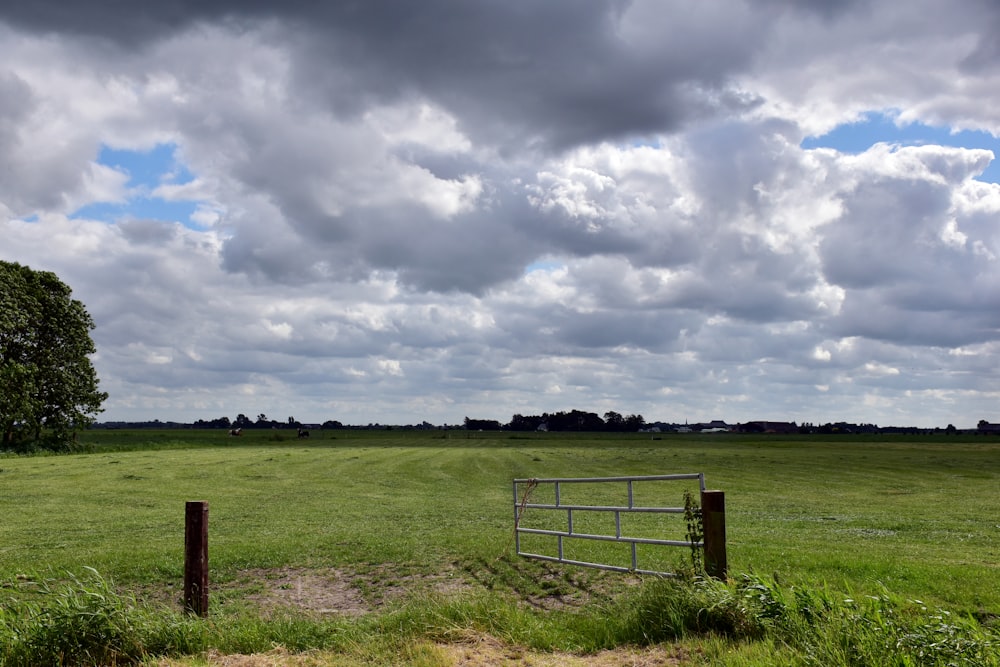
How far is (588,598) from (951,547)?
33.8 feet

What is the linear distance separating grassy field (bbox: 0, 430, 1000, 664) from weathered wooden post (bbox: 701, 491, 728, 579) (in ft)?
1.62

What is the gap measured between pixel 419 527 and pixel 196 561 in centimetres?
1061

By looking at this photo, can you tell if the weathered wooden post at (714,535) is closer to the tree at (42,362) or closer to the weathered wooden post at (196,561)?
the weathered wooden post at (196,561)

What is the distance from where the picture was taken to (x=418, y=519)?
22719 mm

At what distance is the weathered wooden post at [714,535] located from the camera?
968 cm

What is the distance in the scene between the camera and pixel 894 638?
24.1ft

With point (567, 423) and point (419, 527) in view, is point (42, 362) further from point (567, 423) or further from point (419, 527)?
point (567, 423)

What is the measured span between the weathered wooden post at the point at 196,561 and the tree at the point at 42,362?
48588 mm

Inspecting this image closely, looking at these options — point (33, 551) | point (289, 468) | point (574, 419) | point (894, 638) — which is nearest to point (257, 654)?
point (894, 638)

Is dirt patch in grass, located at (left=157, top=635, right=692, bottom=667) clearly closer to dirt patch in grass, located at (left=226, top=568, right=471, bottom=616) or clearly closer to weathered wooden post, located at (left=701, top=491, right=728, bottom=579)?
weathered wooden post, located at (left=701, top=491, right=728, bottom=579)

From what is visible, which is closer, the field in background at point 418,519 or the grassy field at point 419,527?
the grassy field at point 419,527

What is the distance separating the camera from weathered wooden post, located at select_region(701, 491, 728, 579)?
9.68m

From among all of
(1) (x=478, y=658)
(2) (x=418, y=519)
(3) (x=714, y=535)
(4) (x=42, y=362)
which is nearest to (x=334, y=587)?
(1) (x=478, y=658)

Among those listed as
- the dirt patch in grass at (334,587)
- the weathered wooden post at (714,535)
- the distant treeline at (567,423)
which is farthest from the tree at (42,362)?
→ the distant treeline at (567,423)
